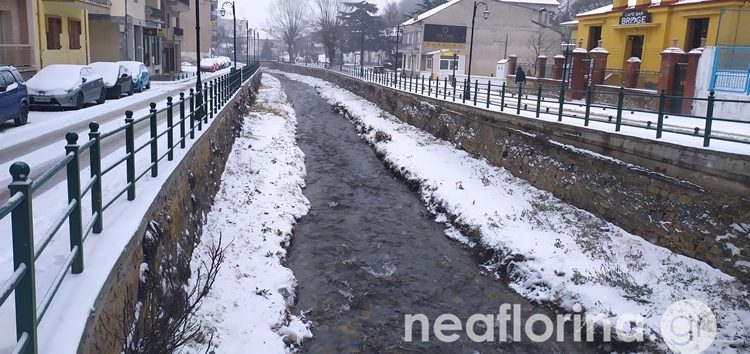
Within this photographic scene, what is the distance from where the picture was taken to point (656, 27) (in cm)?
2862

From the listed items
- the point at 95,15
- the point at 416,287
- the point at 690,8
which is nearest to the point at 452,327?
the point at 416,287

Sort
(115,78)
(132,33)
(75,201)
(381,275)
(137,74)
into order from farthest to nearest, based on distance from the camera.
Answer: (132,33) → (137,74) → (115,78) → (381,275) → (75,201)

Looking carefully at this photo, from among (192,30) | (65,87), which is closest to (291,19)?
(192,30)

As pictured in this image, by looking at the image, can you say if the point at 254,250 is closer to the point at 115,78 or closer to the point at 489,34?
the point at 115,78

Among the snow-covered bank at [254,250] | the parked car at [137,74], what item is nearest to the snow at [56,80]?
the snow-covered bank at [254,250]

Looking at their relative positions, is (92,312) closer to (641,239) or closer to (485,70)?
(641,239)

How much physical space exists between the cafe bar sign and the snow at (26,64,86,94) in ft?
79.4

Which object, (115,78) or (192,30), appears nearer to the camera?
(115,78)

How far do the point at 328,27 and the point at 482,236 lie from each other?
7071 cm

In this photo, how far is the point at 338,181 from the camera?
17.6m

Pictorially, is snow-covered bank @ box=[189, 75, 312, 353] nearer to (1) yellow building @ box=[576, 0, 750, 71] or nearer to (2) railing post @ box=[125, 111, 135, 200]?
(2) railing post @ box=[125, 111, 135, 200]

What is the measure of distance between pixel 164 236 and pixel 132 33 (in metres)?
34.1

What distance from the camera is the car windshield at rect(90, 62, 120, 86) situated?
2395 cm

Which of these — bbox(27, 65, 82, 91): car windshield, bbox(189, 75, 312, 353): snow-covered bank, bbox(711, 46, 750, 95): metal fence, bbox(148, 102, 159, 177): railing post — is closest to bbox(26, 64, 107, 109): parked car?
bbox(27, 65, 82, 91): car windshield
